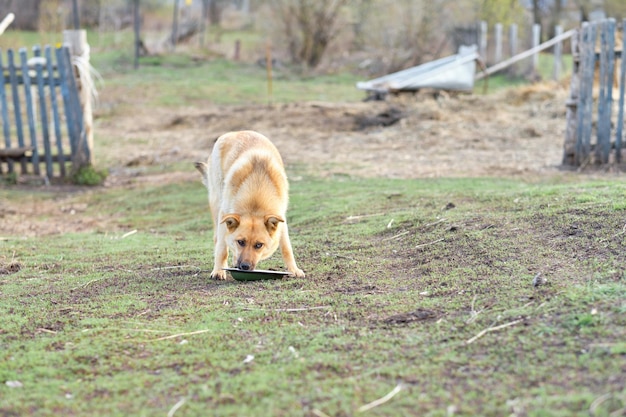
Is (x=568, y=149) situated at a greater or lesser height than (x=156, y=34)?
lesser

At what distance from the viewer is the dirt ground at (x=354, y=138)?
13.0 m

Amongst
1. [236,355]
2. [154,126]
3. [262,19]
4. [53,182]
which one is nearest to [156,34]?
[262,19]

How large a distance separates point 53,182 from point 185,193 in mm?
2990

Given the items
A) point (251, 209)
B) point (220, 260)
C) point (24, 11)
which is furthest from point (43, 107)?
point (24, 11)

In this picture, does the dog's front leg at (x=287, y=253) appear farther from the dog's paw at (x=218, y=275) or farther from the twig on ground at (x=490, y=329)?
the twig on ground at (x=490, y=329)

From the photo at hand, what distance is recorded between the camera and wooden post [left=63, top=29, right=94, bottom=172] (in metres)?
13.4

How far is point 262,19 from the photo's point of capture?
35062mm

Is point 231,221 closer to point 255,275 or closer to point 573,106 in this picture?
point 255,275

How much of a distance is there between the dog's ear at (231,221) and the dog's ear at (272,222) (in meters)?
0.25

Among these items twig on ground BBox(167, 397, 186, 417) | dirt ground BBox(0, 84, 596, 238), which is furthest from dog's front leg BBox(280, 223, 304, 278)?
dirt ground BBox(0, 84, 596, 238)

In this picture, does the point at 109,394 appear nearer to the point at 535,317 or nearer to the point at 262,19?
the point at 535,317

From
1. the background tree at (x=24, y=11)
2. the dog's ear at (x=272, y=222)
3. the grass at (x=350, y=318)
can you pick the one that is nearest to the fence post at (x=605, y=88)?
the grass at (x=350, y=318)

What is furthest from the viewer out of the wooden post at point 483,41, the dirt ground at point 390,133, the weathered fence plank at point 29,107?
the wooden post at point 483,41

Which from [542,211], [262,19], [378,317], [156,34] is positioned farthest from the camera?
[156,34]
